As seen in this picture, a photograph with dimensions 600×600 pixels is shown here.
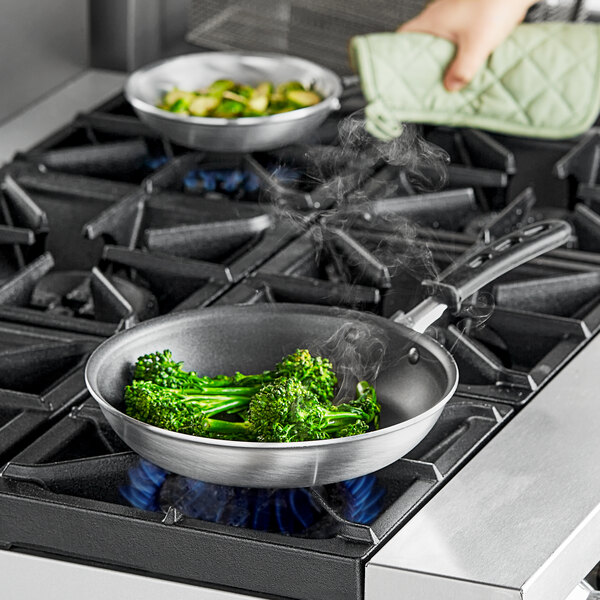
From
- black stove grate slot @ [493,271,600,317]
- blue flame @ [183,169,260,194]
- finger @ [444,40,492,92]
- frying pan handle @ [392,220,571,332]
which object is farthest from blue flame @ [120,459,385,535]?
A: finger @ [444,40,492,92]

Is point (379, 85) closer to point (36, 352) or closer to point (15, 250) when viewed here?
point (15, 250)

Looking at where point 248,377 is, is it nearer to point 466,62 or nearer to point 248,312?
point 248,312

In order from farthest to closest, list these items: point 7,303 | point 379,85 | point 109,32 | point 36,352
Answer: point 109,32
point 379,85
point 7,303
point 36,352

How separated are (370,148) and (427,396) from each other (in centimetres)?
62

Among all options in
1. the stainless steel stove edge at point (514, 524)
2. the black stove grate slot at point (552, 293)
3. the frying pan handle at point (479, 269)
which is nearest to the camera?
the stainless steel stove edge at point (514, 524)

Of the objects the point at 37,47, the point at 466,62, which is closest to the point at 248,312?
the point at 466,62

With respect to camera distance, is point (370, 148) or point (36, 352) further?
point (370, 148)

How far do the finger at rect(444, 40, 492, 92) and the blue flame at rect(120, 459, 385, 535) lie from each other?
0.71m

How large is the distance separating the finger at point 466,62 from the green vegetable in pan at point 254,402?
63 centimetres

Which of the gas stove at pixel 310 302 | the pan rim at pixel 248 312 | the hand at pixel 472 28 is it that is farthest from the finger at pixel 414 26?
the pan rim at pixel 248 312

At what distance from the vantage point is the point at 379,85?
58.4 inches

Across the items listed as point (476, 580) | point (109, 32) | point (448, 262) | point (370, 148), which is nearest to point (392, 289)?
point (448, 262)

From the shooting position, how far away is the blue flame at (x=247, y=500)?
0.88 metres

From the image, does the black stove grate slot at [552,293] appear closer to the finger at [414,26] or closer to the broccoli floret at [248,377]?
the broccoli floret at [248,377]
